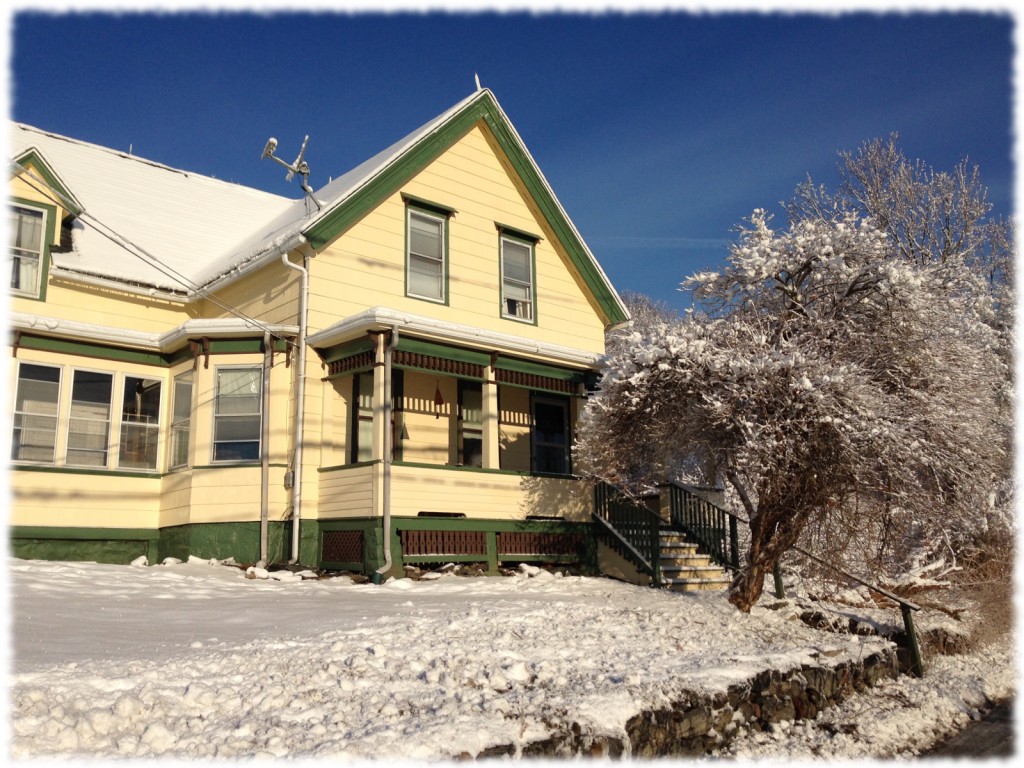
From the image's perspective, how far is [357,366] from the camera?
14.8m

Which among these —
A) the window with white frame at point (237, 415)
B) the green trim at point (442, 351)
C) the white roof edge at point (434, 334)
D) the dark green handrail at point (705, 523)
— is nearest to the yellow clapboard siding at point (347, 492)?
the window with white frame at point (237, 415)

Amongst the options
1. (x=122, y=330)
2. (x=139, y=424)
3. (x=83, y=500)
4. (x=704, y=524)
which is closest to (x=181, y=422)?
(x=139, y=424)

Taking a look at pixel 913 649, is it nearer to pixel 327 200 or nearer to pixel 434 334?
pixel 434 334

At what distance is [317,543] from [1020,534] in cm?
1078

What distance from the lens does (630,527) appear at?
1558cm

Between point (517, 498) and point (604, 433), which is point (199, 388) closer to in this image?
point (517, 498)

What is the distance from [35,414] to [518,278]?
30.0 feet

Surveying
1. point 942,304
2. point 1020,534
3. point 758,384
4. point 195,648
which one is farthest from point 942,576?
point 195,648

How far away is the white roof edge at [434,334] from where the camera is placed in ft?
46.0

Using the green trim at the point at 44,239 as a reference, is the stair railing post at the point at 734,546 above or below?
below

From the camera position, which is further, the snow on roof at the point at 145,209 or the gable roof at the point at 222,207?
the snow on roof at the point at 145,209

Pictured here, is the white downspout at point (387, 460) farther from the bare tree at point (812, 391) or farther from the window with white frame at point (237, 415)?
the bare tree at point (812, 391)

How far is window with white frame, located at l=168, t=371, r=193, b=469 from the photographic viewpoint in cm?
1566

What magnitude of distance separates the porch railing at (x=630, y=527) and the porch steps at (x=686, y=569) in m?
0.21
